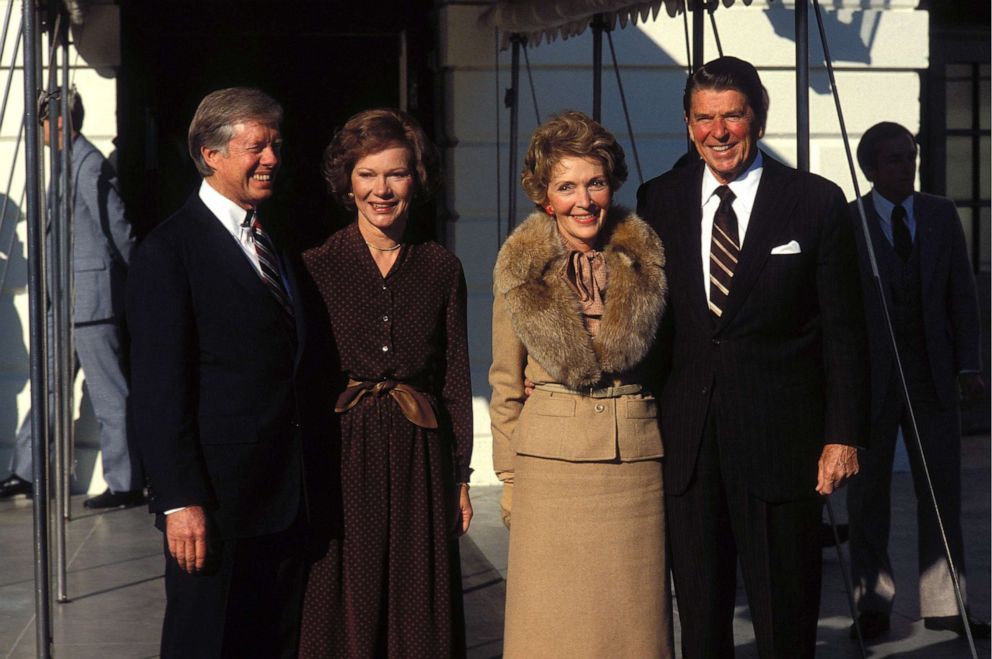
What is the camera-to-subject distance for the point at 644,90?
8969 millimetres

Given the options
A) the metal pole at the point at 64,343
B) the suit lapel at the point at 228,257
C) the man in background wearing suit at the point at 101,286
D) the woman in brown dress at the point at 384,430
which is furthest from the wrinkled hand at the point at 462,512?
the man in background wearing suit at the point at 101,286

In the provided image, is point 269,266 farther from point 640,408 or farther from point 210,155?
point 640,408

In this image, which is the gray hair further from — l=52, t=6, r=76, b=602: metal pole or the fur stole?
l=52, t=6, r=76, b=602: metal pole

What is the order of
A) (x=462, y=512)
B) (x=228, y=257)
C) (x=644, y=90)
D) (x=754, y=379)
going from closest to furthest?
(x=228, y=257)
(x=754, y=379)
(x=462, y=512)
(x=644, y=90)

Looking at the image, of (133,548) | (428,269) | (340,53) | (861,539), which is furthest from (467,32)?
(428,269)

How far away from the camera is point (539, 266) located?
3.88 m

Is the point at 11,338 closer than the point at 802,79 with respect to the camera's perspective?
No

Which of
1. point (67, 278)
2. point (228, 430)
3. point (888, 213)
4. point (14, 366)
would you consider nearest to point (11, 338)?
point (14, 366)

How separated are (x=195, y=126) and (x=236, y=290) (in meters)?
0.41

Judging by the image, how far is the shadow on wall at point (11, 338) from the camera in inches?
331

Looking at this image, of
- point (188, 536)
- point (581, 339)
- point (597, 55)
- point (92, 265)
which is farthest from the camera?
point (92, 265)

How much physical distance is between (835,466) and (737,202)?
0.69 meters

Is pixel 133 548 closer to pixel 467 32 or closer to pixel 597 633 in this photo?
pixel 467 32

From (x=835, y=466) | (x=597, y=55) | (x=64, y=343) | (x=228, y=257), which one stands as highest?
(x=597, y=55)
